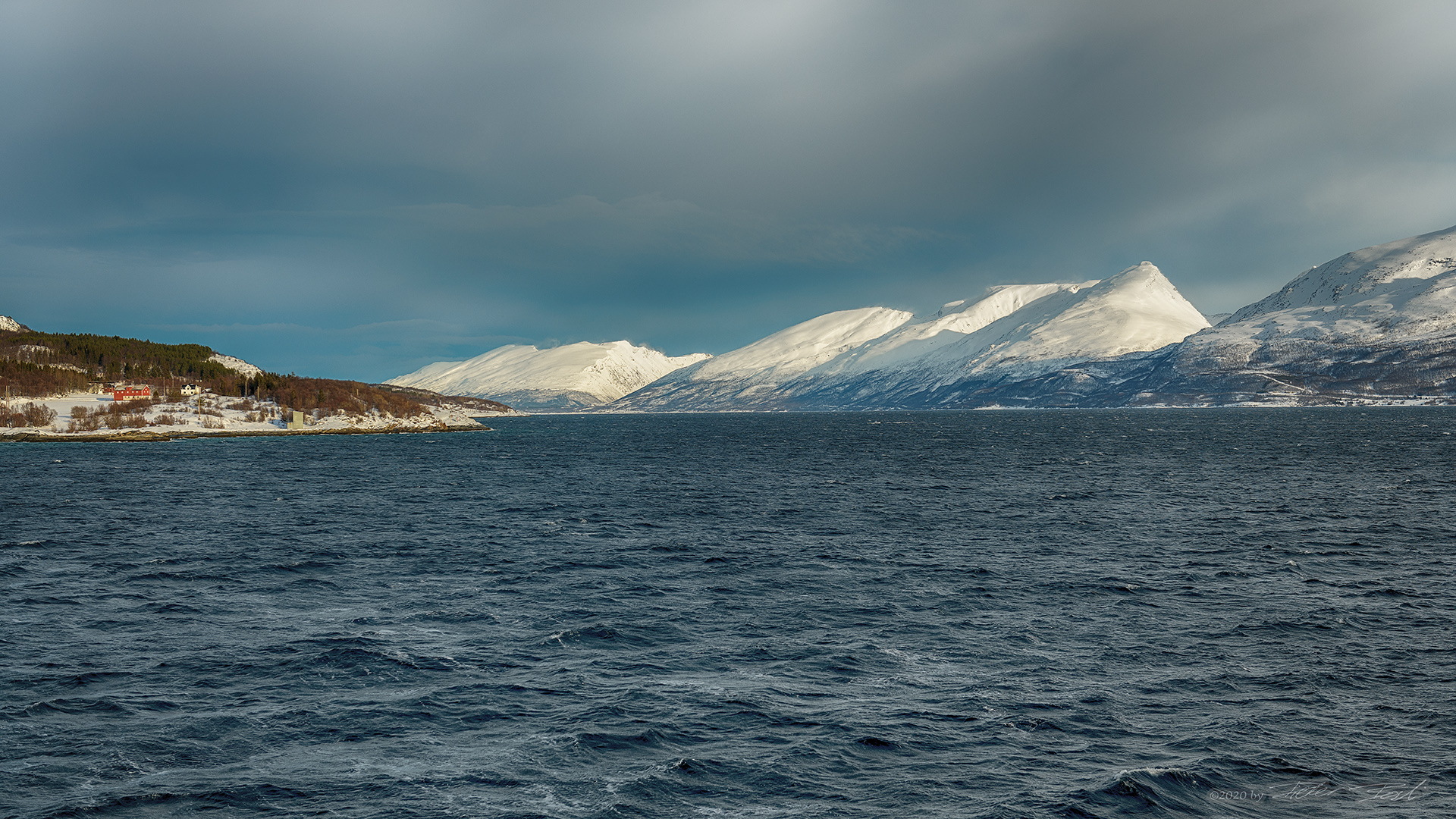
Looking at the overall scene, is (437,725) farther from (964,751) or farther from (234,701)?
(964,751)

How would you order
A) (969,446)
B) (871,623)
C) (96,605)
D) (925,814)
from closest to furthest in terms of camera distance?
(925,814), (871,623), (96,605), (969,446)

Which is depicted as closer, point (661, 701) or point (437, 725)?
point (437, 725)

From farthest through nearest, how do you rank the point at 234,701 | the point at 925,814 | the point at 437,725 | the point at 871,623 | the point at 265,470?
the point at 265,470, the point at 871,623, the point at 234,701, the point at 437,725, the point at 925,814

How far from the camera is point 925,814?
21.5 m

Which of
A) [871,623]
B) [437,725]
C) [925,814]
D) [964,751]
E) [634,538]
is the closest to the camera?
[925,814]

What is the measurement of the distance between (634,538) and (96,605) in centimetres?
3443

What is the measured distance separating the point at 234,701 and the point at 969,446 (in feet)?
559

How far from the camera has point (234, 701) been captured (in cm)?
2903

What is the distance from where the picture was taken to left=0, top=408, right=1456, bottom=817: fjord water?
904 inches

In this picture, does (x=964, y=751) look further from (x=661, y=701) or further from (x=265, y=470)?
(x=265, y=470)

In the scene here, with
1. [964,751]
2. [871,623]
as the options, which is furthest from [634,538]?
[964,751]

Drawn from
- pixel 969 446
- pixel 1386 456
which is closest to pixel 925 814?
pixel 1386 456

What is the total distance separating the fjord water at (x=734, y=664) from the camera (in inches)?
904

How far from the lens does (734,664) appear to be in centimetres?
3400
